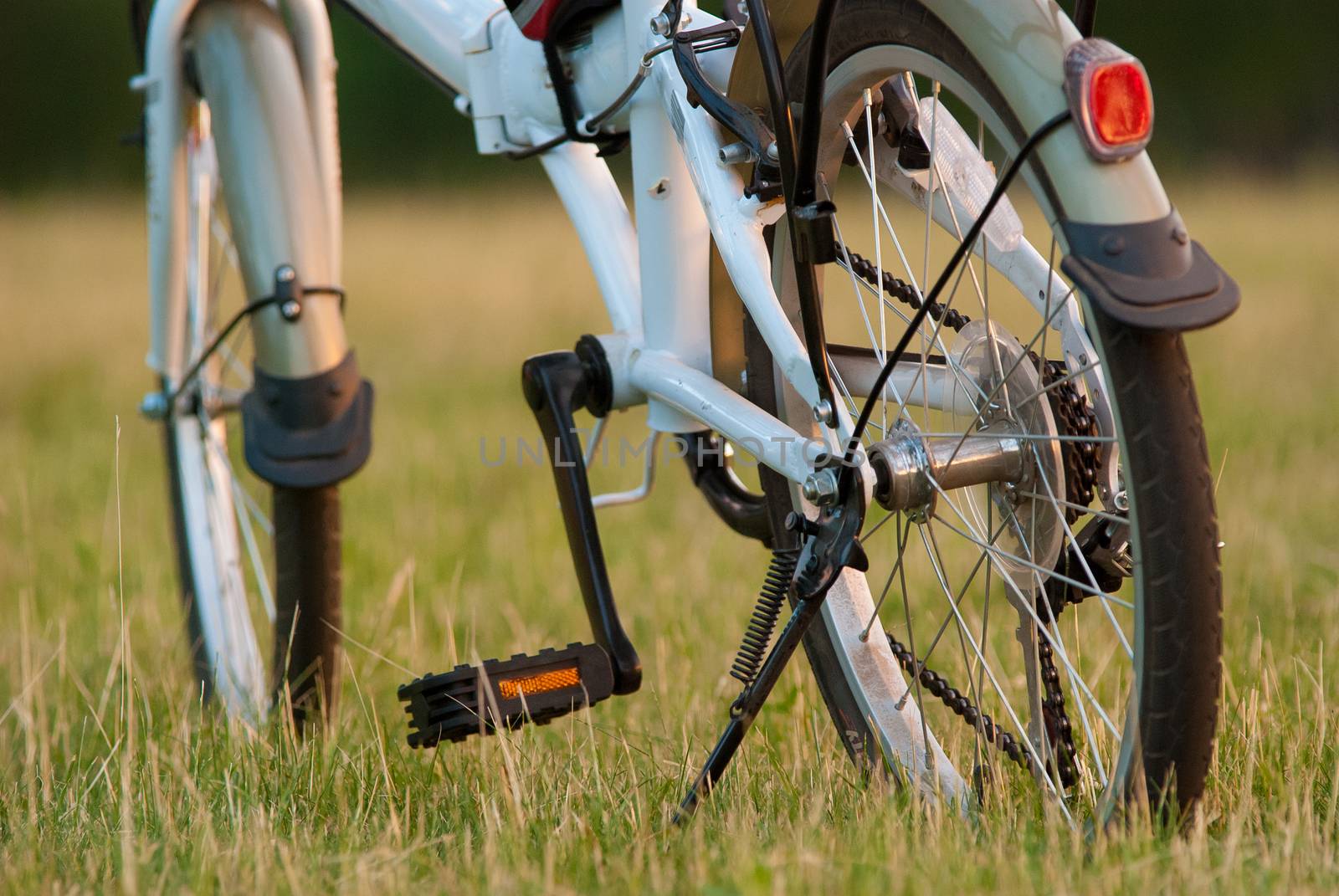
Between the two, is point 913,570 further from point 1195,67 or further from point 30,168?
point 1195,67

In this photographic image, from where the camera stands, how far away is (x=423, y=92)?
19.5 m

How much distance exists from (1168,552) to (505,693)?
2.49 feet

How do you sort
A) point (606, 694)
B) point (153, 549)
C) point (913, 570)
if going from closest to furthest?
point (606, 694)
point (913, 570)
point (153, 549)

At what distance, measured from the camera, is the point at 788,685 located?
2.24 meters

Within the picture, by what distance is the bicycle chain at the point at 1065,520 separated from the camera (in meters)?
1.47

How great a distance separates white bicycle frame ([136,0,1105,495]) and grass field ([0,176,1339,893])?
398 mm

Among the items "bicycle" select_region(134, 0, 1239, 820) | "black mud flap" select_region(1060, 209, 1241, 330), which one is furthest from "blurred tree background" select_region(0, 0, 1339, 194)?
"black mud flap" select_region(1060, 209, 1241, 330)

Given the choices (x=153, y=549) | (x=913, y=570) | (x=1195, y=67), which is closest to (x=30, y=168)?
(x=1195, y=67)

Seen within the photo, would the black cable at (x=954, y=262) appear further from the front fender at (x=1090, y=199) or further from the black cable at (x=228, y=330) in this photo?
the black cable at (x=228, y=330)

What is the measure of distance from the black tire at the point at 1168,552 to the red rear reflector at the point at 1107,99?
64mm

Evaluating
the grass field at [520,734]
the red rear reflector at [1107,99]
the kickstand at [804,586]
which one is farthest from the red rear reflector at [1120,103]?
the grass field at [520,734]

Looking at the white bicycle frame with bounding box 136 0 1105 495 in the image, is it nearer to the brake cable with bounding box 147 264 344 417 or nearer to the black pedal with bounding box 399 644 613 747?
the brake cable with bounding box 147 264 344 417

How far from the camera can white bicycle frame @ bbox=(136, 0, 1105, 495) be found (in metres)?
1.62

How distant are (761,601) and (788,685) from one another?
2.10 feet
